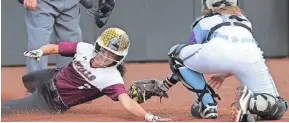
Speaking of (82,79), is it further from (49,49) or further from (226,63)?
(226,63)

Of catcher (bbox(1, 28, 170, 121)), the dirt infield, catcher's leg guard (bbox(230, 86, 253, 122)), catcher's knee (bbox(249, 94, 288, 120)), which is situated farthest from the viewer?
the dirt infield

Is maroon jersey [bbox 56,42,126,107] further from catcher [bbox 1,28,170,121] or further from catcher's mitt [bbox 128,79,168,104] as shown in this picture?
catcher's mitt [bbox 128,79,168,104]

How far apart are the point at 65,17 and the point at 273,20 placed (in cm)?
477

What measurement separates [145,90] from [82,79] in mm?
517

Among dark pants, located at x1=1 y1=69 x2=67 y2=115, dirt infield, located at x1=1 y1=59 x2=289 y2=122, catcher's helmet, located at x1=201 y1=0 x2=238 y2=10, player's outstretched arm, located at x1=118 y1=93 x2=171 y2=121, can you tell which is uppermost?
catcher's helmet, located at x1=201 y1=0 x2=238 y2=10

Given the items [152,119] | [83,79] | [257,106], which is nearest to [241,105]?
[257,106]

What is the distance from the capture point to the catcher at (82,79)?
5.94m

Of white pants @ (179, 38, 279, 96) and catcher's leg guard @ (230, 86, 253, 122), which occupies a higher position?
white pants @ (179, 38, 279, 96)

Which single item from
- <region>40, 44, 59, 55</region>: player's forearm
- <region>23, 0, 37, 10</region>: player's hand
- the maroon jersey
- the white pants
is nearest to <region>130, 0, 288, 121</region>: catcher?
the white pants

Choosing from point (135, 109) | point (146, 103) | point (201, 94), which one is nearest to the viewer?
point (135, 109)

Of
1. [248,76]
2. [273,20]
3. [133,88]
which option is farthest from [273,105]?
[273,20]

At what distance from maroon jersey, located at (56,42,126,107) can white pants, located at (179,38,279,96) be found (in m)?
0.58

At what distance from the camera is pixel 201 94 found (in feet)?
20.0

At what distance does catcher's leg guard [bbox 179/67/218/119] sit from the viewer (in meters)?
6.02
